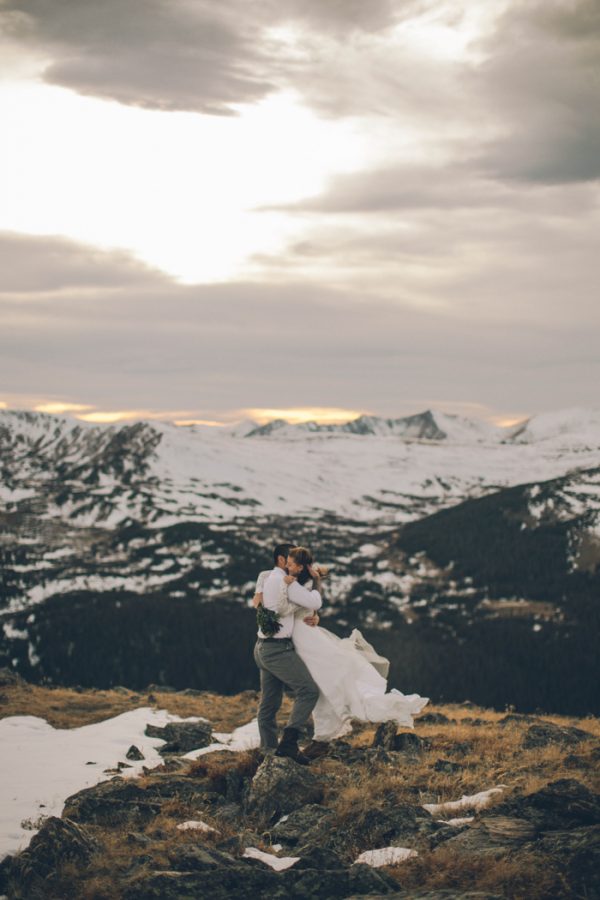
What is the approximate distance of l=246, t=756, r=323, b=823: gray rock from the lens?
14.0m

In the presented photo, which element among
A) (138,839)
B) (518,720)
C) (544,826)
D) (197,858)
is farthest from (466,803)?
(518,720)

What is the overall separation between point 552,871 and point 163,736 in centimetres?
1596

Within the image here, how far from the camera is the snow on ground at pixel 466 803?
546 inches

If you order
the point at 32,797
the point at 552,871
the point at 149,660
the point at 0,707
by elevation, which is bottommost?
the point at 149,660

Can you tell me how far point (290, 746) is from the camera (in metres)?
15.9

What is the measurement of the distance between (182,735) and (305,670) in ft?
28.5

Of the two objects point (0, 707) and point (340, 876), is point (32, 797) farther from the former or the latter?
point (0, 707)

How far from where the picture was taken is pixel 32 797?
1622 cm

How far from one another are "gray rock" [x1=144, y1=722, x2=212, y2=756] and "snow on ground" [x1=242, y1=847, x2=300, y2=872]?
9.58 metres

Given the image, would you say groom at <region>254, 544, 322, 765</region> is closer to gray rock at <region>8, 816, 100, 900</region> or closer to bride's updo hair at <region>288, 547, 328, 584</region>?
bride's updo hair at <region>288, 547, 328, 584</region>

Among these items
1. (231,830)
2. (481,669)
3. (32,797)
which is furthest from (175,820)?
(481,669)

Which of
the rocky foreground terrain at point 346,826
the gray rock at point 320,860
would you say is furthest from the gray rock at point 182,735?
the gray rock at point 320,860

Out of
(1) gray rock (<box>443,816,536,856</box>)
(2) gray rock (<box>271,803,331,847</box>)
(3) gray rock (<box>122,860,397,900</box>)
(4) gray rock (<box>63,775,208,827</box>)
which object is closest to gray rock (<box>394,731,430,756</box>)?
(2) gray rock (<box>271,803,331,847</box>)

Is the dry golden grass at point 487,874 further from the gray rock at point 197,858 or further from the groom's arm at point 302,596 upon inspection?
the groom's arm at point 302,596
